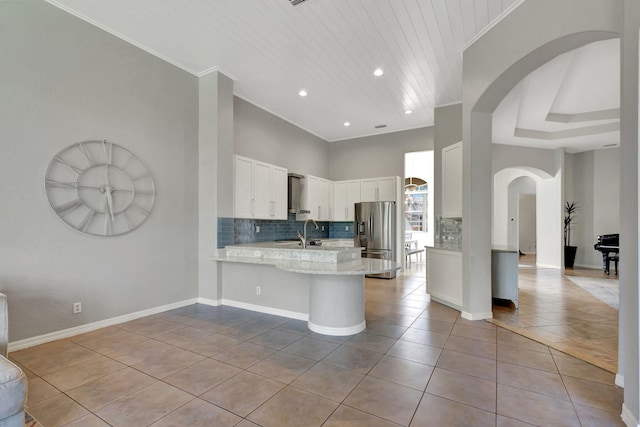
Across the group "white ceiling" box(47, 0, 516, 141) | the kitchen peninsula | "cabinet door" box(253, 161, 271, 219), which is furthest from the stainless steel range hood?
the kitchen peninsula

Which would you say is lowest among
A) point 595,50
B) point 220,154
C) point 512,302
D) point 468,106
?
point 512,302

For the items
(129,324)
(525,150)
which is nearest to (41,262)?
(129,324)

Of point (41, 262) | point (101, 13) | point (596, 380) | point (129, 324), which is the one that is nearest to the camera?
point (596, 380)

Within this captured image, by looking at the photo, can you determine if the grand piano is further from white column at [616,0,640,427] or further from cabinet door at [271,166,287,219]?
cabinet door at [271,166,287,219]

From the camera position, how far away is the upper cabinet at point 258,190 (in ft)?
15.9

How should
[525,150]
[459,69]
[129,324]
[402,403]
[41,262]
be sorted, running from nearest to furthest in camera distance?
[402,403], [41,262], [129,324], [459,69], [525,150]

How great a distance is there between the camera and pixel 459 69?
4395 millimetres

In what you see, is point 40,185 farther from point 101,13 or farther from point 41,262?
point 101,13

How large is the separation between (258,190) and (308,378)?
11.5 feet

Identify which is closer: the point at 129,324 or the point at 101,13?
the point at 101,13

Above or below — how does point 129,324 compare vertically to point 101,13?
below

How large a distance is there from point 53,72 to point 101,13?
0.83 metres

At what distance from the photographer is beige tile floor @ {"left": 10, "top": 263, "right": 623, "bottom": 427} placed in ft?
6.32

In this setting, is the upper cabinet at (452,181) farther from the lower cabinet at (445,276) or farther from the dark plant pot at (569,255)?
the dark plant pot at (569,255)
